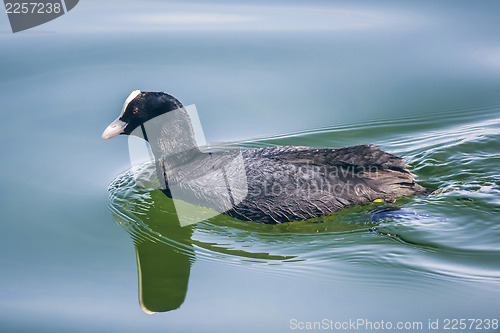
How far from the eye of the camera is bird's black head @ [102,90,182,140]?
5141mm

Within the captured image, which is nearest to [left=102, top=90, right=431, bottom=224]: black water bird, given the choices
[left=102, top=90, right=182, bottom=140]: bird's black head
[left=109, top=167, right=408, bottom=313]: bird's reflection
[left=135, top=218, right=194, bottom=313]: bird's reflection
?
[left=102, top=90, right=182, bottom=140]: bird's black head

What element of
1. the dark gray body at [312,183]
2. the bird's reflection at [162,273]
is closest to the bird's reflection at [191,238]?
the bird's reflection at [162,273]

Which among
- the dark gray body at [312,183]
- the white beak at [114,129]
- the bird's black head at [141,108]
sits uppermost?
the bird's black head at [141,108]

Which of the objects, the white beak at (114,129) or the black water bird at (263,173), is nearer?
the black water bird at (263,173)

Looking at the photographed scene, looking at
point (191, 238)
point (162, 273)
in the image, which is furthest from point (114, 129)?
point (162, 273)

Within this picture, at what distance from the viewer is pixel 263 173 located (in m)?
4.93

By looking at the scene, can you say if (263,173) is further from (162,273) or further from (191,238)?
(162,273)

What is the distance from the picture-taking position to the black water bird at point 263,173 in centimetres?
488

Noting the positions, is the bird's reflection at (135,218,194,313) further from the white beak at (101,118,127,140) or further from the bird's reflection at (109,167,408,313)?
the white beak at (101,118,127,140)

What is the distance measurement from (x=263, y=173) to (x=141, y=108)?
1239 millimetres

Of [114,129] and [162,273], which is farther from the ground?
[114,129]

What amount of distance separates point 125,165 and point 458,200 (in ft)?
10.7

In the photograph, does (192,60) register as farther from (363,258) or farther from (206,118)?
(363,258)

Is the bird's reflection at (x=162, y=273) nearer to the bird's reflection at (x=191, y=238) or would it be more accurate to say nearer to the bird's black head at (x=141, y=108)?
the bird's reflection at (x=191, y=238)
